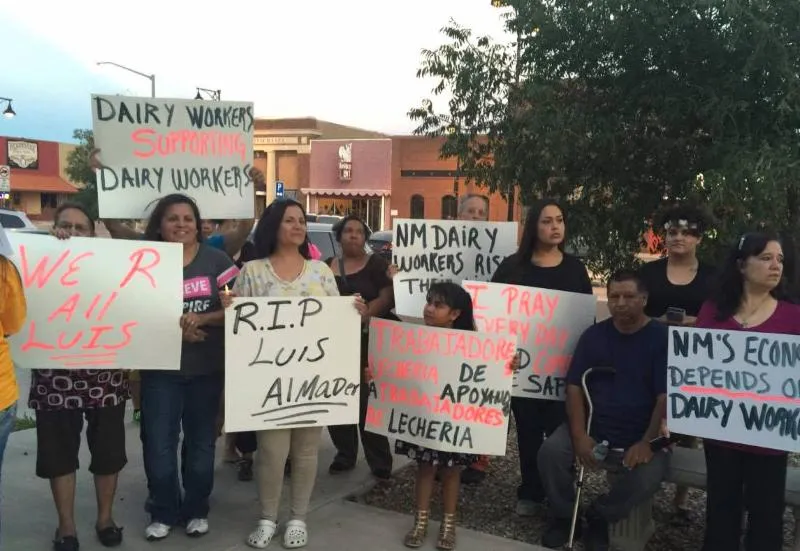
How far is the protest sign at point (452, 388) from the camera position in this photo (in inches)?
150

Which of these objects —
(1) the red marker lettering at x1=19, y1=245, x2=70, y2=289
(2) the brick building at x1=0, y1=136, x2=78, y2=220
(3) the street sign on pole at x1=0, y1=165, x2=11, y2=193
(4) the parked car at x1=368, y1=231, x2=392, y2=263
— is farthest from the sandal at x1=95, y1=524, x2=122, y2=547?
(2) the brick building at x1=0, y1=136, x2=78, y2=220

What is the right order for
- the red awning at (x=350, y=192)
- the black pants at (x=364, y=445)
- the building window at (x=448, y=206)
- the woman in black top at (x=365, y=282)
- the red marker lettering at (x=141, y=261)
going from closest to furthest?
1. the red marker lettering at (x=141, y=261)
2. the woman in black top at (x=365, y=282)
3. the black pants at (x=364, y=445)
4. the building window at (x=448, y=206)
5. the red awning at (x=350, y=192)

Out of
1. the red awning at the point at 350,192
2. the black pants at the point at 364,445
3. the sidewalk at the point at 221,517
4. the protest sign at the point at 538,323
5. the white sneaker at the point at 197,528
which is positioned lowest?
the sidewalk at the point at 221,517

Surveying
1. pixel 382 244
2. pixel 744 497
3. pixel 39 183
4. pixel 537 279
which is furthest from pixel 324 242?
pixel 39 183

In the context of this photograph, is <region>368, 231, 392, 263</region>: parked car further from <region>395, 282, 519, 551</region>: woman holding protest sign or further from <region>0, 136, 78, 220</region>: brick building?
<region>0, 136, 78, 220</region>: brick building

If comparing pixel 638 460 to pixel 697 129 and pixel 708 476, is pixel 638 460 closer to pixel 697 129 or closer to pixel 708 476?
pixel 708 476

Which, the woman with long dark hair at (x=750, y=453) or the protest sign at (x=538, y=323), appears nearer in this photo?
the woman with long dark hair at (x=750, y=453)

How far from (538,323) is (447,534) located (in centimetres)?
135

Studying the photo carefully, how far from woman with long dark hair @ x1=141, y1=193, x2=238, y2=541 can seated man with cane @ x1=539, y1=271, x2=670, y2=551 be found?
195 cm

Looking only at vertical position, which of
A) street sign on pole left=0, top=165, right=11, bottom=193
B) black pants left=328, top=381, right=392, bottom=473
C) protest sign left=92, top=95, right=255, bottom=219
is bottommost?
black pants left=328, top=381, right=392, bottom=473

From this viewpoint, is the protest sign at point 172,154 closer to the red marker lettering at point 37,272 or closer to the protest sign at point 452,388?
the red marker lettering at point 37,272

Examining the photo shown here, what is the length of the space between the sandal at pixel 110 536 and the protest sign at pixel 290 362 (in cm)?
92

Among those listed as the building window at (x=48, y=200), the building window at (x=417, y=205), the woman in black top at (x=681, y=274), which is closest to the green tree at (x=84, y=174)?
the building window at (x=48, y=200)

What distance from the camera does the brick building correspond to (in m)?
54.3
